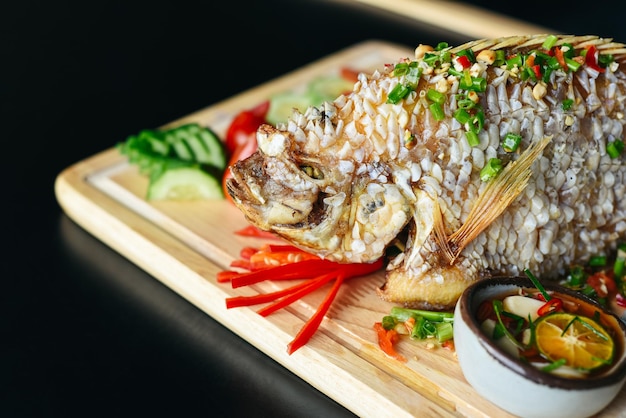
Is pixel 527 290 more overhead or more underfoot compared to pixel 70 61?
more overhead

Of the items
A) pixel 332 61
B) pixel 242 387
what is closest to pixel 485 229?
pixel 242 387

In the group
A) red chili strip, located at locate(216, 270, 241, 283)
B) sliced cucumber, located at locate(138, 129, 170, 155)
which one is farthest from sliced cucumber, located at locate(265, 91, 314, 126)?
red chili strip, located at locate(216, 270, 241, 283)

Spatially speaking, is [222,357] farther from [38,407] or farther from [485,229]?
[485,229]

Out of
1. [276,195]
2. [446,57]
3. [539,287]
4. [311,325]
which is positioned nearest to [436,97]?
[446,57]

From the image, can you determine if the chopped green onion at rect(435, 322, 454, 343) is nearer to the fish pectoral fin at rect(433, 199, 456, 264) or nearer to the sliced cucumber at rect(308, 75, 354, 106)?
the fish pectoral fin at rect(433, 199, 456, 264)

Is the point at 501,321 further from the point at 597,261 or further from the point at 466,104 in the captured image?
the point at 597,261

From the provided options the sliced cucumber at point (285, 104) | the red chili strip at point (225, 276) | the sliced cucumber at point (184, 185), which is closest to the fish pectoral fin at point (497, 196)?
the red chili strip at point (225, 276)
